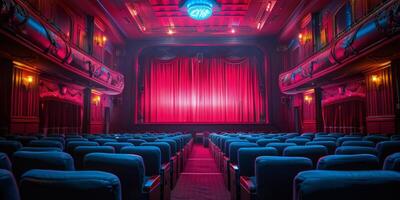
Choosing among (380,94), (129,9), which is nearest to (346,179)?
(380,94)

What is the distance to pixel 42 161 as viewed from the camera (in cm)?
186

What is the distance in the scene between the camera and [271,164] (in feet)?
6.63

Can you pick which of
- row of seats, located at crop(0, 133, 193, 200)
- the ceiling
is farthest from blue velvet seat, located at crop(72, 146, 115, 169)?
the ceiling

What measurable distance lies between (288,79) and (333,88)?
2116mm

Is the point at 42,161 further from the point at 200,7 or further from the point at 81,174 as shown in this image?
the point at 200,7

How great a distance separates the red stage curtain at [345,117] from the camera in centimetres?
1002

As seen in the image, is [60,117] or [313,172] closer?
[313,172]

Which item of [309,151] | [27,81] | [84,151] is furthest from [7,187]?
[27,81]

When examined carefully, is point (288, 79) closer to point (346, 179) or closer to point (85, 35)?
point (85, 35)

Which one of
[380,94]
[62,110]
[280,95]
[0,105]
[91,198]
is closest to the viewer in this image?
[91,198]

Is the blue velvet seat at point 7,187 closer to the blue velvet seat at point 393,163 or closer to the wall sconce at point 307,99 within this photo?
the blue velvet seat at point 393,163

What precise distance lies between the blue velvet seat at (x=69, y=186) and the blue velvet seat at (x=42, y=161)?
0.54 m

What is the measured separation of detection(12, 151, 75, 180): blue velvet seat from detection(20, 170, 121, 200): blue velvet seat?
0.54m

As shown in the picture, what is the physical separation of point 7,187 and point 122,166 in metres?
1.20
